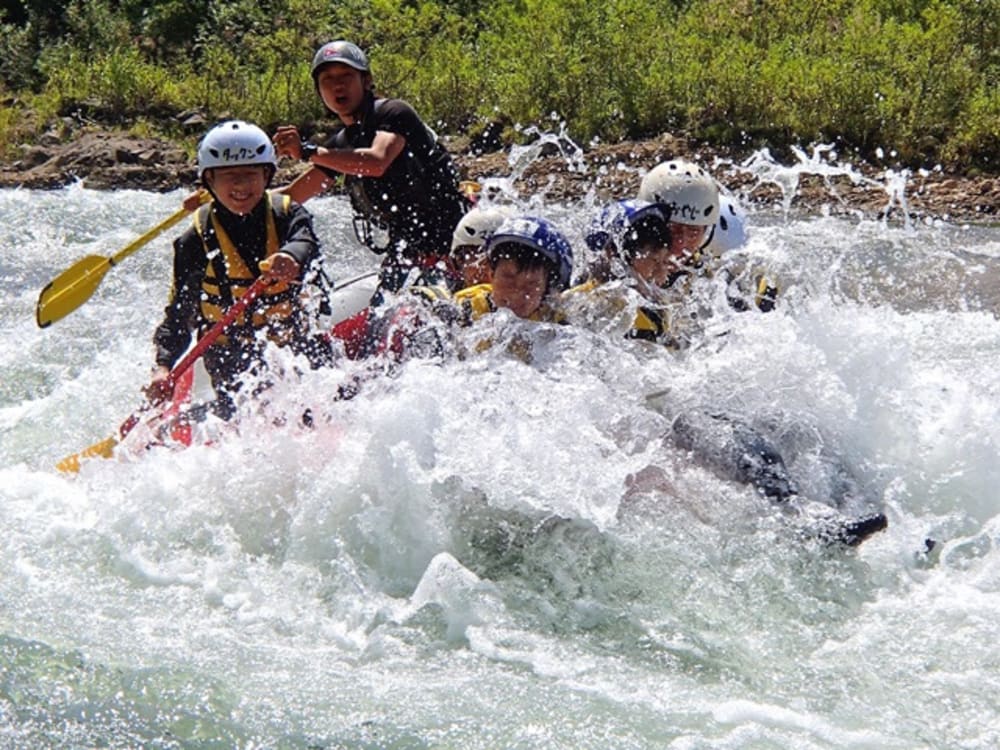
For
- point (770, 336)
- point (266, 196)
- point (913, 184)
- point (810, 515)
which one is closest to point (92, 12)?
point (913, 184)

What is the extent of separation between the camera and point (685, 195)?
6227 millimetres

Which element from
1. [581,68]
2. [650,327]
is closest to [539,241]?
[650,327]

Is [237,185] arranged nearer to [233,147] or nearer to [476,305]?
[233,147]

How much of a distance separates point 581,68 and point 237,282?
852 cm

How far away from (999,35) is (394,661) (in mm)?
11466

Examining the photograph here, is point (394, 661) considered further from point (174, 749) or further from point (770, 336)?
point (770, 336)

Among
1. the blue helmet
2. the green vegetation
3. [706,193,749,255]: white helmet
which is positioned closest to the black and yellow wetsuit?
the blue helmet

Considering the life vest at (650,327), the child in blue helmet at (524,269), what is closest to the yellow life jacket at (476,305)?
the child in blue helmet at (524,269)

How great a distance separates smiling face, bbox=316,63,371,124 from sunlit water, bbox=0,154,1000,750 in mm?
1500

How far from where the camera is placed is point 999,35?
13438mm

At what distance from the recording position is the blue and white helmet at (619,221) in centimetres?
595

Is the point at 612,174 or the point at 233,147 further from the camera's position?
the point at 612,174

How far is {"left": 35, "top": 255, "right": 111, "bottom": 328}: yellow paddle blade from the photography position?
647 cm

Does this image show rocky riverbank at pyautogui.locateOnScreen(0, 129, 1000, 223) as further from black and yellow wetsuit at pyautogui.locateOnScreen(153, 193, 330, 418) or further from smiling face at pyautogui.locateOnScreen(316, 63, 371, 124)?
black and yellow wetsuit at pyautogui.locateOnScreen(153, 193, 330, 418)
